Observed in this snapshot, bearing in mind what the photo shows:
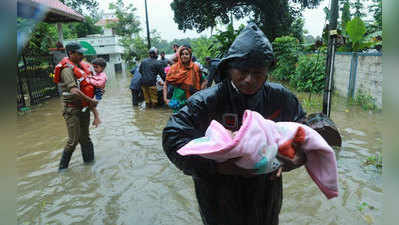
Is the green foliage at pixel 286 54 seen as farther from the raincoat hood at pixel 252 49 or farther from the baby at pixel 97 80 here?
the raincoat hood at pixel 252 49

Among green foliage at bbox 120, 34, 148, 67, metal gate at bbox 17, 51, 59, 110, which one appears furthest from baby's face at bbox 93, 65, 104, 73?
green foliage at bbox 120, 34, 148, 67

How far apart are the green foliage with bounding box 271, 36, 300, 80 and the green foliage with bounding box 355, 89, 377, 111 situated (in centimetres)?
457

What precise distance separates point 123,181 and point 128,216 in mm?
969

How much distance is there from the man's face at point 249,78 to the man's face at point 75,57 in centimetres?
326

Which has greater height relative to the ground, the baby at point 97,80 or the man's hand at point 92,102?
the baby at point 97,80

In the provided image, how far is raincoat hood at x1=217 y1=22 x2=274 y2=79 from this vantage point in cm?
143

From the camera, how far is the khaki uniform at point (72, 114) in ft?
13.1

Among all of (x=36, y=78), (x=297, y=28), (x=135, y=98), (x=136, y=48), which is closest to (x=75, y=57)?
(x=135, y=98)

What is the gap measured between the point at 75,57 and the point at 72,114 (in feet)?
2.78

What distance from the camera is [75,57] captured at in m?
4.11

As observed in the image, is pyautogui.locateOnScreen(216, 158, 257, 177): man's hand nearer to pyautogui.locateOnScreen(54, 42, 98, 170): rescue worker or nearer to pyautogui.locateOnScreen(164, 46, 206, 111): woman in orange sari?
pyautogui.locateOnScreen(54, 42, 98, 170): rescue worker

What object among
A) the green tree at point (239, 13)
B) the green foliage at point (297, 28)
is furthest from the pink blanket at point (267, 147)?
the green foliage at point (297, 28)

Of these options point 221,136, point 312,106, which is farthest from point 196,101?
point 312,106

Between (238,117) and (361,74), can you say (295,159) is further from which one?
(361,74)
